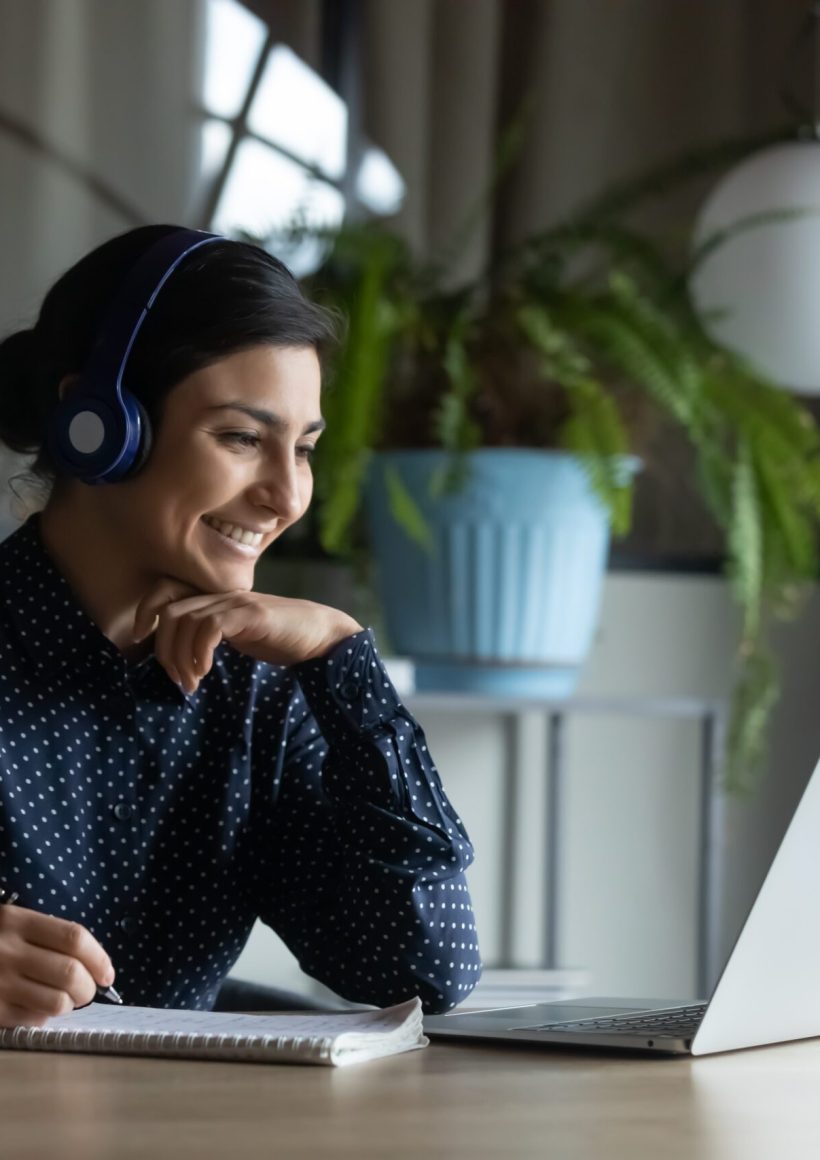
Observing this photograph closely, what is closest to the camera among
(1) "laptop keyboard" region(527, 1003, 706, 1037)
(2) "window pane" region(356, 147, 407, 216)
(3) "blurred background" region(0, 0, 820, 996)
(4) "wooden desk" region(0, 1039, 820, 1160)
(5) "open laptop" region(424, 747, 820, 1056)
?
(4) "wooden desk" region(0, 1039, 820, 1160)

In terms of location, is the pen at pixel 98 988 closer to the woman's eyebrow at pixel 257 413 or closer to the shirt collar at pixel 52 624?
the shirt collar at pixel 52 624

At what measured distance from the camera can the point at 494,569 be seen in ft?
7.03

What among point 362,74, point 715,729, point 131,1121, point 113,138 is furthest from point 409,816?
point 362,74

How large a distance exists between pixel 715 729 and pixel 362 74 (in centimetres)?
127

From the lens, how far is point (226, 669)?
1.34 meters

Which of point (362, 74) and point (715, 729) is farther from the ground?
point (362, 74)

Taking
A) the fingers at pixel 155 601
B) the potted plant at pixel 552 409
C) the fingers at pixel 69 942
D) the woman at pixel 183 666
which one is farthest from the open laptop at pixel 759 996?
the potted plant at pixel 552 409

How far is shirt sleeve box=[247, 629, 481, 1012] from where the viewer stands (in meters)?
1.19

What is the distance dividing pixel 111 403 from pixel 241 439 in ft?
0.37

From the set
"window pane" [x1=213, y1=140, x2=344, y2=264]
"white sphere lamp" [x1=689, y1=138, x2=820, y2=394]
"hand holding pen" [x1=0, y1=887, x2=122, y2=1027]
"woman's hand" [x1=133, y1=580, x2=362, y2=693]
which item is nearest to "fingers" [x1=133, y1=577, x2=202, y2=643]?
"woman's hand" [x1=133, y1=580, x2=362, y2=693]

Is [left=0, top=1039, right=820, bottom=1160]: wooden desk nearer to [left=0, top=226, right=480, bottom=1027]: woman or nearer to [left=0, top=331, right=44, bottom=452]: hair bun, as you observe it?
[left=0, top=226, right=480, bottom=1027]: woman

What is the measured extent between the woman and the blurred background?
0.86 metres

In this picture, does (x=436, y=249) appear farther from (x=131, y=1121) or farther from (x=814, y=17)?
(x=131, y=1121)

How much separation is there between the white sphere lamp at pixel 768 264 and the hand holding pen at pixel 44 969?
149cm
